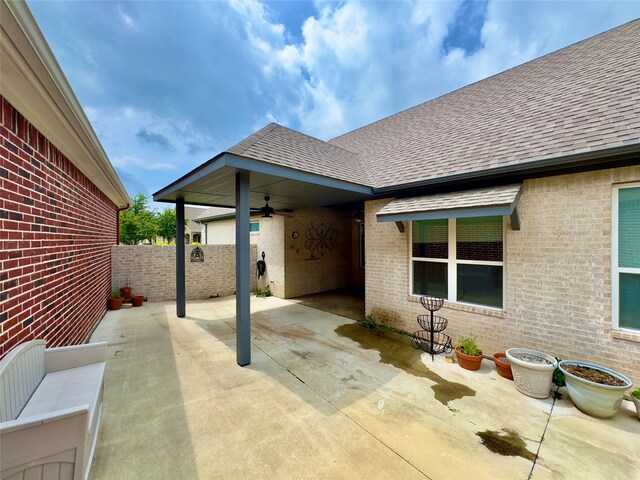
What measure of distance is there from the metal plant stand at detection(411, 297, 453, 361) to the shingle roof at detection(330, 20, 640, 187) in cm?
256

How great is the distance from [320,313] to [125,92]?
83404 mm

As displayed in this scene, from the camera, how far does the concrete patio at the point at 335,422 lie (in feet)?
7.64

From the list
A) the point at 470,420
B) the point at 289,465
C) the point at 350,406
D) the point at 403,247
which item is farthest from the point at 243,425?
the point at 403,247

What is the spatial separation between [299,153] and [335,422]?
465 cm

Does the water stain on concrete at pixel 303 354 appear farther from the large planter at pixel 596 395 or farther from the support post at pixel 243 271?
the large planter at pixel 596 395

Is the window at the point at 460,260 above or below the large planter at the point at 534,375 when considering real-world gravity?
above

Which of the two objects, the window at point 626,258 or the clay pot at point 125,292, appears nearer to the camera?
the window at point 626,258

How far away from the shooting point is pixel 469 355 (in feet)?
13.6

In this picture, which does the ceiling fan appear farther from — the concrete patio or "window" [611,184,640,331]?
"window" [611,184,640,331]

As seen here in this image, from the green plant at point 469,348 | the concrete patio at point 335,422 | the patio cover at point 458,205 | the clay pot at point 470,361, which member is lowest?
the concrete patio at point 335,422

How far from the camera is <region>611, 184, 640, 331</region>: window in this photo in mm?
3422

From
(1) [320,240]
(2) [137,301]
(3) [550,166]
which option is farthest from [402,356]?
(2) [137,301]

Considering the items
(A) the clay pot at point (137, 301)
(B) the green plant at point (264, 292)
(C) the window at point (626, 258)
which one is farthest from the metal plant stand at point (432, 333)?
(A) the clay pot at point (137, 301)

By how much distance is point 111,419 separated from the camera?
9.62ft
